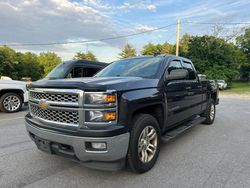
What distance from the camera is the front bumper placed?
10.2ft

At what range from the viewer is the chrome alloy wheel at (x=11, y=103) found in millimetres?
9062

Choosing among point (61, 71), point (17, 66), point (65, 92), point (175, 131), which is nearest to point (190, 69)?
point (175, 131)

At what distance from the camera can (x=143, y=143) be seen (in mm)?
3725

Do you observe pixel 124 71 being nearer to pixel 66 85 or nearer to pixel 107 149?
pixel 66 85

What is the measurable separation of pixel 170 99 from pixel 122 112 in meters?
1.47

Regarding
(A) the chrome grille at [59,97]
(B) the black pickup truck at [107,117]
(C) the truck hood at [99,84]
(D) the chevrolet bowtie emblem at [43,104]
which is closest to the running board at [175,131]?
(B) the black pickup truck at [107,117]

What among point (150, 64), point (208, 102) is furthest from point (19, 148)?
point (208, 102)

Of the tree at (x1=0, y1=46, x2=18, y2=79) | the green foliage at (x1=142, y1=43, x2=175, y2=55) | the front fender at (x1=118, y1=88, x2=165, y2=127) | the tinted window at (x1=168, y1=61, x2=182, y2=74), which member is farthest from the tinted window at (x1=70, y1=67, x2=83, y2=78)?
the green foliage at (x1=142, y1=43, x2=175, y2=55)

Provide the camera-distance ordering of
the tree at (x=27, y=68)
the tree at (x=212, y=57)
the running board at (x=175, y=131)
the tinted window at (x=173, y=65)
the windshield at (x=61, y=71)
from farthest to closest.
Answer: the tree at (x=27, y=68), the tree at (x=212, y=57), the windshield at (x=61, y=71), the tinted window at (x=173, y=65), the running board at (x=175, y=131)

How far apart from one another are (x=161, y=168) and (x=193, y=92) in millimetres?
2250

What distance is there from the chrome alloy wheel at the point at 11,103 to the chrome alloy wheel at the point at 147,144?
699 cm

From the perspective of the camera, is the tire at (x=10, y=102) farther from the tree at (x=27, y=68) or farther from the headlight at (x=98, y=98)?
the tree at (x=27, y=68)

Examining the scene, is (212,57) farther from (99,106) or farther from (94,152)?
(94,152)

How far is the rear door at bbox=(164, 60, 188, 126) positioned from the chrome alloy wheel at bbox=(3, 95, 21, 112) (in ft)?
21.9
